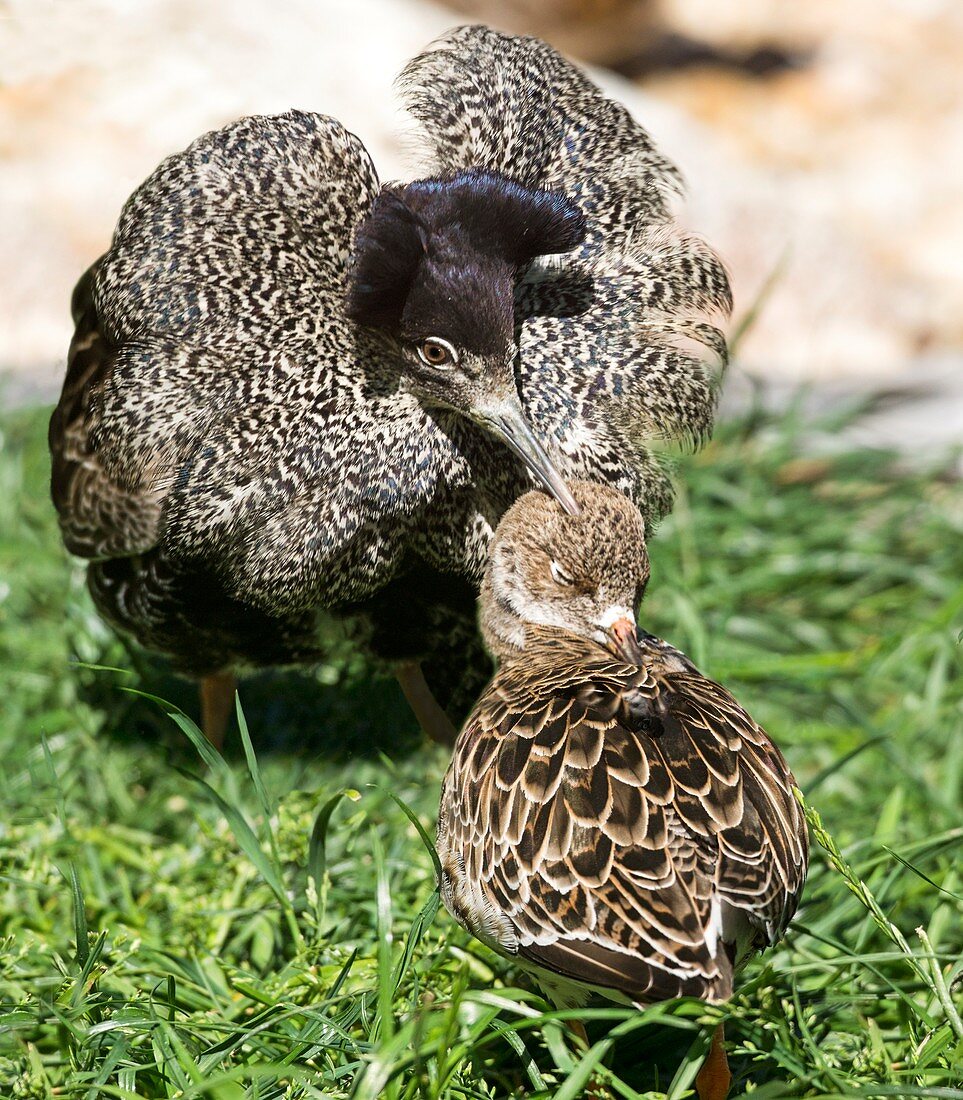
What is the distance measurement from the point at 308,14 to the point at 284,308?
2.26 m

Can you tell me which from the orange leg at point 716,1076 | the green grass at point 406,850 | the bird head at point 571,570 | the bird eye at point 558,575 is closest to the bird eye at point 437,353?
the bird head at point 571,570

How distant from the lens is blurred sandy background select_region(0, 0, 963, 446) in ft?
14.1

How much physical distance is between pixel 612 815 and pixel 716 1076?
1.81 feet

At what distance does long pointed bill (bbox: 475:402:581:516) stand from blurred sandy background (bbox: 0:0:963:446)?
69 centimetres

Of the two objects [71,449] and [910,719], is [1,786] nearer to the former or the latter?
[71,449]

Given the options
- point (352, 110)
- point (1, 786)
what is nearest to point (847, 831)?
point (1, 786)

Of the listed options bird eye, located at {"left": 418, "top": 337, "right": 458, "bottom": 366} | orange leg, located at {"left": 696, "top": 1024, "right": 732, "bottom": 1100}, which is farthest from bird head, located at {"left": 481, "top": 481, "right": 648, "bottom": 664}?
orange leg, located at {"left": 696, "top": 1024, "right": 732, "bottom": 1100}

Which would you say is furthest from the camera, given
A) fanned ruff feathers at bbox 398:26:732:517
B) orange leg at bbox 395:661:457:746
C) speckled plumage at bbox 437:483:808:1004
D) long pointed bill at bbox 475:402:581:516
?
orange leg at bbox 395:661:457:746

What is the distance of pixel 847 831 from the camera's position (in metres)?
3.80

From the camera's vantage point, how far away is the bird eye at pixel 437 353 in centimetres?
280

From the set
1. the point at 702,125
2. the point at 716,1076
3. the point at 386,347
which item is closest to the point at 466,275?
the point at 386,347

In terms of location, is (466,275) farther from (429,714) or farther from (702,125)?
(702,125)

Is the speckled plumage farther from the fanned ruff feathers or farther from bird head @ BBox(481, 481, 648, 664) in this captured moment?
the fanned ruff feathers

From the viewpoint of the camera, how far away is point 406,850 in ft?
11.3
